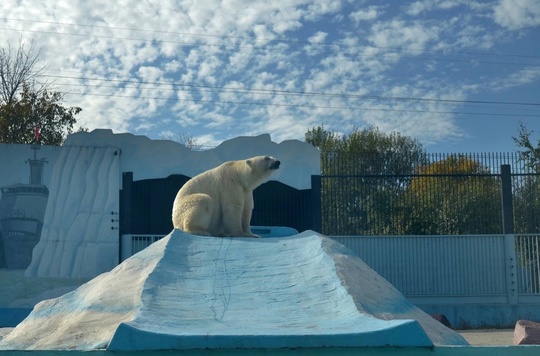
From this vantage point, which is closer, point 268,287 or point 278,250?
point 268,287

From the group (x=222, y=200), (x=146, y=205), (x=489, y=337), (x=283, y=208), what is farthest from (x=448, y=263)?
(x=222, y=200)

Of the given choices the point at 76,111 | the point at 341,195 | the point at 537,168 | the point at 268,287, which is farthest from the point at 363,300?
the point at 76,111

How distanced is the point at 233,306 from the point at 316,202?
37.5 feet

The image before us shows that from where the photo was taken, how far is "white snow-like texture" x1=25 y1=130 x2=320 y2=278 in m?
16.0

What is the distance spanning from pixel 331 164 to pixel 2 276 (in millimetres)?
8218

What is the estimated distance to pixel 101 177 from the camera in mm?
16344

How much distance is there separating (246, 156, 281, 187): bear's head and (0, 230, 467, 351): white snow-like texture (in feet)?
7.31

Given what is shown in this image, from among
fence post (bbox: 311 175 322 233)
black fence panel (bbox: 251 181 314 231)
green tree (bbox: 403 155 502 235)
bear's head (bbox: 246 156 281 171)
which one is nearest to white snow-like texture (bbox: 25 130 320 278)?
black fence panel (bbox: 251 181 314 231)

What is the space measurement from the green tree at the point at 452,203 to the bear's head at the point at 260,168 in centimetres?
783

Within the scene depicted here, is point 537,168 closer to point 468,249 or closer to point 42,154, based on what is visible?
point 468,249

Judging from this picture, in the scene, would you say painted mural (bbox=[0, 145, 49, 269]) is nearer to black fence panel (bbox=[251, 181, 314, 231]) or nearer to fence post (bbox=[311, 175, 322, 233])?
black fence panel (bbox=[251, 181, 314, 231])

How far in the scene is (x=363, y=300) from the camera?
16.6 ft

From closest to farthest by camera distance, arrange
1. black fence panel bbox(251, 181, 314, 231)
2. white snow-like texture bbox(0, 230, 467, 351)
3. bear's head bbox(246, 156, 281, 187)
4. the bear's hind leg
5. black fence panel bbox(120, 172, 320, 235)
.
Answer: white snow-like texture bbox(0, 230, 467, 351) < the bear's hind leg < bear's head bbox(246, 156, 281, 187) < black fence panel bbox(120, 172, 320, 235) < black fence panel bbox(251, 181, 314, 231)

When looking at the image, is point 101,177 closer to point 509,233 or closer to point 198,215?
point 198,215
